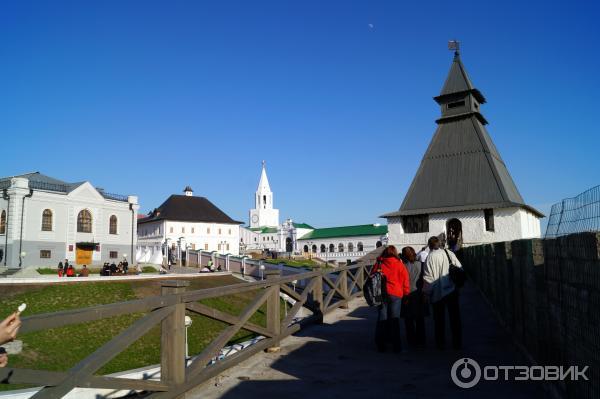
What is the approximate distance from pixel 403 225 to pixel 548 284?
3380 centimetres

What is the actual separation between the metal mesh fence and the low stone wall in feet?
0.46

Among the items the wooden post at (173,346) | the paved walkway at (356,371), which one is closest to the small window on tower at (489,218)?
the paved walkway at (356,371)

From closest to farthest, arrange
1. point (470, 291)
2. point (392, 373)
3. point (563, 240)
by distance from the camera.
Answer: point (563, 240) → point (392, 373) → point (470, 291)

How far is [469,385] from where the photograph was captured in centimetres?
549

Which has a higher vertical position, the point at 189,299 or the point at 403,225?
the point at 403,225

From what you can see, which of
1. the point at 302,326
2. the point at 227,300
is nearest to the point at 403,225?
the point at 227,300

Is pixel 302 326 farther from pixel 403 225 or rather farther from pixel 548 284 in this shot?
pixel 403 225

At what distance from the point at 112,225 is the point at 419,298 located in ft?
143

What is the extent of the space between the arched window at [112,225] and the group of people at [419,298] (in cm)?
4295

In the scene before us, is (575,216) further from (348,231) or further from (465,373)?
(348,231)

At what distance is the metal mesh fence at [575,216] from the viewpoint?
11.6 feet

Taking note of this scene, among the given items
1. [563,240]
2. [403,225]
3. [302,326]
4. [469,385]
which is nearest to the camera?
[563,240]

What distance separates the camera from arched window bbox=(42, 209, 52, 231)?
40384 millimetres

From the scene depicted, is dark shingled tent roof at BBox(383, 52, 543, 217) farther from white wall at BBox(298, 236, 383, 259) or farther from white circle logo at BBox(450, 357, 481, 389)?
white wall at BBox(298, 236, 383, 259)
